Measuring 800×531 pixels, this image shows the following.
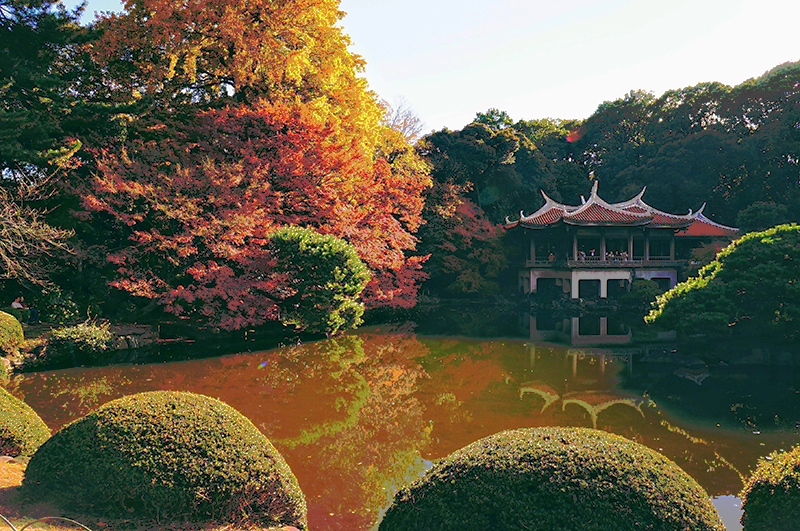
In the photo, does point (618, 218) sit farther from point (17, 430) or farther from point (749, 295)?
point (17, 430)

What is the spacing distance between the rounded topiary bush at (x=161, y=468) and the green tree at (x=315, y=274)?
869cm

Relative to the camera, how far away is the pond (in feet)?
18.3

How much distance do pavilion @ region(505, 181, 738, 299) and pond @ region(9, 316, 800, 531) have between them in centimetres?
1118

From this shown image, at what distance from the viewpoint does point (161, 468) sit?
325cm

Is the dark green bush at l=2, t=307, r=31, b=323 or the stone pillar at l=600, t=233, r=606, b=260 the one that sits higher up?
the stone pillar at l=600, t=233, r=606, b=260

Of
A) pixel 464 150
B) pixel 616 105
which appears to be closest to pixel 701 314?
pixel 464 150

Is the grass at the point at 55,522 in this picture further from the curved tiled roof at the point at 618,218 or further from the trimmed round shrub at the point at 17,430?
the curved tiled roof at the point at 618,218

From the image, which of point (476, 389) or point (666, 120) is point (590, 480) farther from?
point (666, 120)

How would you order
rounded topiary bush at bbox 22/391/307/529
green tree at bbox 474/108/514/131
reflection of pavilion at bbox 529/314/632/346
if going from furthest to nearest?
green tree at bbox 474/108/514/131, reflection of pavilion at bbox 529/314/632/346, rounded topiary bush at bbox 22/391/307/529

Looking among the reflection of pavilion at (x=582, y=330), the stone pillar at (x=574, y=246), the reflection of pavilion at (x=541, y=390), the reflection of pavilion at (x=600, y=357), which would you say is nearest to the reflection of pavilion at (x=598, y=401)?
the reflection of pavilion at (x=541, y=390)

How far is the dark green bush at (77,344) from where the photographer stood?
34.3 ft

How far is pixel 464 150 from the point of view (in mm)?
27344

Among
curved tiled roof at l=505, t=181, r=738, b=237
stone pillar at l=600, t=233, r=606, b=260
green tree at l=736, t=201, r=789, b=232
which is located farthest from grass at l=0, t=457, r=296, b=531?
green tree at l=736, t=201, r=789, b=232

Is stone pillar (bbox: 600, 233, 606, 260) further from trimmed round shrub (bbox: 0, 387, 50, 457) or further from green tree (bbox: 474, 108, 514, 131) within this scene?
trimmed round shrub (bbox: 0, 387, 50, 457)
